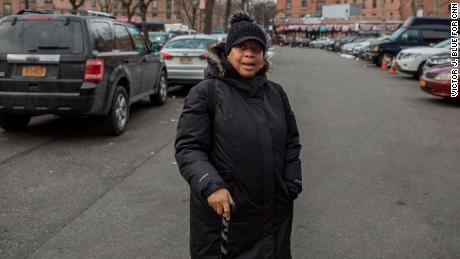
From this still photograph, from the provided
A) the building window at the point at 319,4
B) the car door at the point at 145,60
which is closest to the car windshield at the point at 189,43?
the car door at the point at 145,60

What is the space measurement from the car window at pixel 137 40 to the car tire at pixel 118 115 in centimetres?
135

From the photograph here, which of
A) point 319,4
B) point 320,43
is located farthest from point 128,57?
point 319,4

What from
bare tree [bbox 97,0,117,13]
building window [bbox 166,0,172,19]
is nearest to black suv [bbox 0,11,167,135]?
bare tree [bbox 97,0,117,13]

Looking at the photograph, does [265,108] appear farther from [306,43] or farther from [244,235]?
[306,43]

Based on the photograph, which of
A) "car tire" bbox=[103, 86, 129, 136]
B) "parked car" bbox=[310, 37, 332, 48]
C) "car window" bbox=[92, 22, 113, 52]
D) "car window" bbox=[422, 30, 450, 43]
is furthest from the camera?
"parked car" bbox=[310, 37, 332, 48]

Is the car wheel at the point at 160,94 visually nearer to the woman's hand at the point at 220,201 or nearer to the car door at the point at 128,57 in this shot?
the car door at the point at 128,57

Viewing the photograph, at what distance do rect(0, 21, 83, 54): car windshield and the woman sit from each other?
4.94 m

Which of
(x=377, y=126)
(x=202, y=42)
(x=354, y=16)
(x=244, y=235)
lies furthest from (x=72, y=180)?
(x=354, y=16)

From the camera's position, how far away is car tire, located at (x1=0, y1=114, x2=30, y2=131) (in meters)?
7.75

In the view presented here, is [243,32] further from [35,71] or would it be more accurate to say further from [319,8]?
[319,8]

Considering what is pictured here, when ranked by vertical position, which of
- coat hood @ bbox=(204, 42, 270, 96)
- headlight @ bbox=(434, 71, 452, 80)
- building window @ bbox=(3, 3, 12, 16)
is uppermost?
building window @ bbox=(3, 3, 12, 16)

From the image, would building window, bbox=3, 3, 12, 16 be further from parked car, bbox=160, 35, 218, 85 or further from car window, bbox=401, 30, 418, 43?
parked car, bbox=160, 35, 218, 85

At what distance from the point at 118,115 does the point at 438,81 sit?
25.4 ft

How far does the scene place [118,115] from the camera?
7.70m
